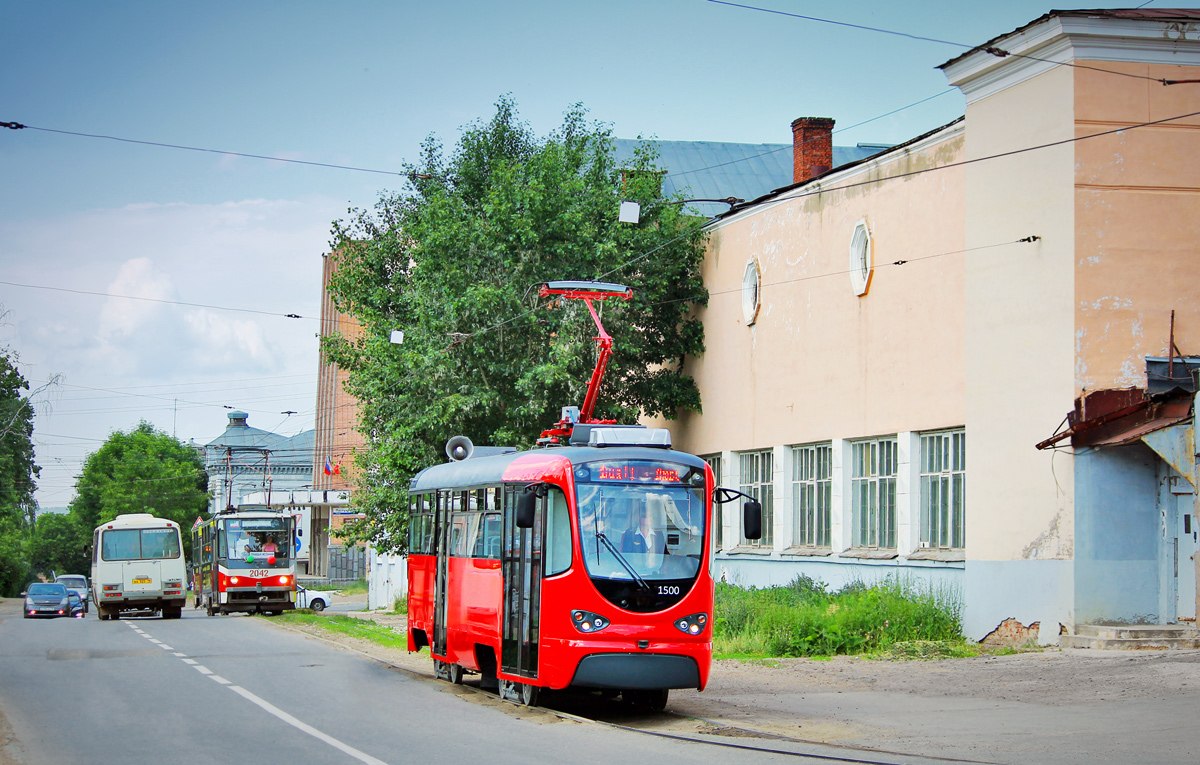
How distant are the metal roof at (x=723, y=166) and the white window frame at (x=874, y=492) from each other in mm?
18394

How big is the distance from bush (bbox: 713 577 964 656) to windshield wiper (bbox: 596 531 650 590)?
9022 mm

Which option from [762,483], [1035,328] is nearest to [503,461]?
[1035,328]

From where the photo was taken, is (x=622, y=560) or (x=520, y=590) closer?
(x=622, y=560)

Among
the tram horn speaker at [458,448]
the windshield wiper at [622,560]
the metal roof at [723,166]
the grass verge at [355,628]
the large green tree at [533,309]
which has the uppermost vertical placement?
the metal roof at [723,166]

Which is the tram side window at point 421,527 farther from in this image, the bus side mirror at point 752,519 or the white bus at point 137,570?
the white bus at point 137,570

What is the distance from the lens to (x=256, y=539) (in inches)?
1777

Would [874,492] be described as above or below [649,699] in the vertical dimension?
above

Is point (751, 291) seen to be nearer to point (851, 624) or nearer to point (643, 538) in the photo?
point (851, 624)

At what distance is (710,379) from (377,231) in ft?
40.7

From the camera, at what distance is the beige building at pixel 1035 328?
20859 millimetres

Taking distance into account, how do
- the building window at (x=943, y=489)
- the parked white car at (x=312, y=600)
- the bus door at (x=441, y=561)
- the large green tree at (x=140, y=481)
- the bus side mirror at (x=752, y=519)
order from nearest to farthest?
1. the bus side mirror at (x=752, y=519)
2. the bus door at (x=441, y=561)
3. the building window at (x=943, y=489)
4. the parked white car at (x=312, y=600)
5. the large green tree at (x=140, y=481)

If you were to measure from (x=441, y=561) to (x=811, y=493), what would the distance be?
38.2ft

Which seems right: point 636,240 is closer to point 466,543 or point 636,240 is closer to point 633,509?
point 466,543

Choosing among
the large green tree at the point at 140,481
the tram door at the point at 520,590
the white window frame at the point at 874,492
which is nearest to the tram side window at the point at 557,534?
the tram door at the point at 520,590
